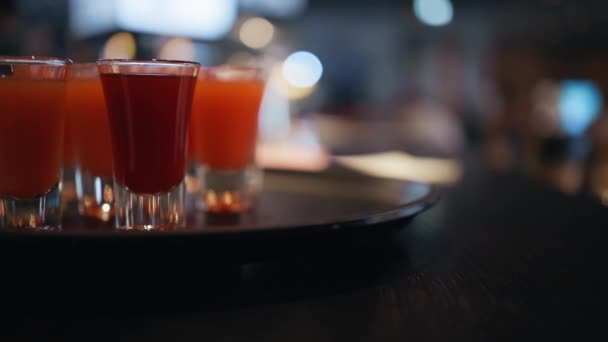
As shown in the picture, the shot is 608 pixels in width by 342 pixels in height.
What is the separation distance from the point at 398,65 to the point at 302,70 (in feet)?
5.97

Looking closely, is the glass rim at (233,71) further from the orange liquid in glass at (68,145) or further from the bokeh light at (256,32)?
the bokeh light at (256,32)

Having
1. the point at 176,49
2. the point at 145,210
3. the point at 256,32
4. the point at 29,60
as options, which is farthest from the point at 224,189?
the point at 256,32

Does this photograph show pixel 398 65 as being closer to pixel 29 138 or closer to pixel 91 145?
pixel 91 145

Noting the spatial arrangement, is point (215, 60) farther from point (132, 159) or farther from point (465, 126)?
point (132, 159)

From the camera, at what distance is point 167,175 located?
0.95 m

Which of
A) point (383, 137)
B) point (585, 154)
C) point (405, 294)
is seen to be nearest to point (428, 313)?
point (405, 294)

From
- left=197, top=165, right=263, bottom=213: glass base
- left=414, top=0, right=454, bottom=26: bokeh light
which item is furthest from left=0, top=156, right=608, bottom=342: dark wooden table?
left=414, top=0, right=454, bottom=26: bokeh light

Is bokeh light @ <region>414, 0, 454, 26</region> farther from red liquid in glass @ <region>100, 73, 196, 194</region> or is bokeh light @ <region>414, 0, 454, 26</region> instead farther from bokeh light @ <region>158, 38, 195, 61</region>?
red liquid in glass @ <region>100, 73, 196, 194</region>

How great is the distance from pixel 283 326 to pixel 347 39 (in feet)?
33.8

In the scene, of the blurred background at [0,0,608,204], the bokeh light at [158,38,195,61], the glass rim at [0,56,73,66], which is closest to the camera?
the glass rim at [0,56,73,66]

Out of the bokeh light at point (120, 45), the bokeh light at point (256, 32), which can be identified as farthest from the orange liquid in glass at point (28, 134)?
the bokeh light at point (256, 32)

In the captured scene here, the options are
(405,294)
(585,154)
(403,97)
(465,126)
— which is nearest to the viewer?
(405,294)

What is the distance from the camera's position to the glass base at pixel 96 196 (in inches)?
44.0

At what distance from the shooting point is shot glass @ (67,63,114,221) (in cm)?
112
